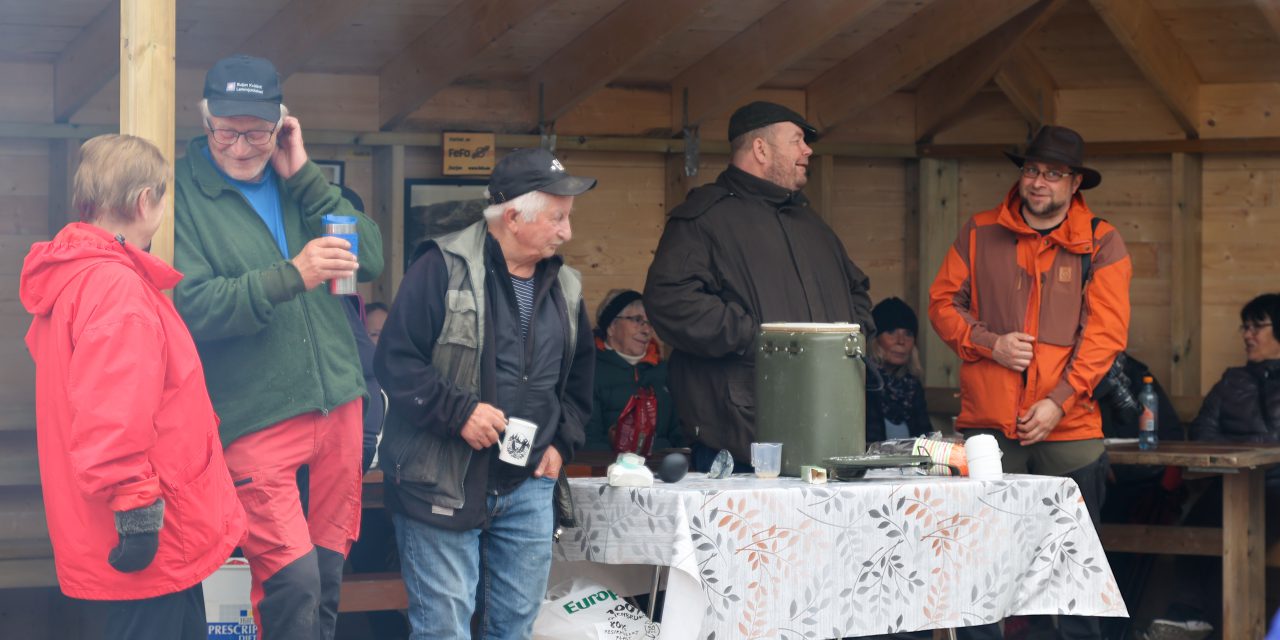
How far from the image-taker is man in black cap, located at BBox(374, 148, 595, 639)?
143 inches

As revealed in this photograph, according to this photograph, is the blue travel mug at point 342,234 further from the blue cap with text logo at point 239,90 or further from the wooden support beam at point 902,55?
the wooden support beam at point 902,55

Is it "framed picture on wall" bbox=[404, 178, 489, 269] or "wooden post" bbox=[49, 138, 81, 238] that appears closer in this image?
"wooden post" bbox=[49, 138, 81, 238]

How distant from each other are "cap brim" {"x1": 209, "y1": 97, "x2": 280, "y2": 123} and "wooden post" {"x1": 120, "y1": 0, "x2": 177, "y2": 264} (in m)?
0.13

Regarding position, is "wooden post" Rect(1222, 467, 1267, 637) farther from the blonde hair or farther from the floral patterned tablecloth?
the blonde hair

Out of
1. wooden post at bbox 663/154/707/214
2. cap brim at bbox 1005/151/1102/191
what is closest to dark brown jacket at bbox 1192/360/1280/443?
cap brim at bbox 1005/151/1102/191

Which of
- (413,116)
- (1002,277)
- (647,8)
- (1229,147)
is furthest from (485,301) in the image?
(1229,147)

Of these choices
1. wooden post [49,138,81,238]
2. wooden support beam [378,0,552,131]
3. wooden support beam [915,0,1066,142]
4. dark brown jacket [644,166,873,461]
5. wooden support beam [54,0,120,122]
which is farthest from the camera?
wooden support beam [915,0,1066,142]

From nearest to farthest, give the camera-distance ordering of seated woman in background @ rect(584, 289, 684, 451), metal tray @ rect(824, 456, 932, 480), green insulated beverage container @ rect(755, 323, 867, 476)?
metal tray @ rect(824, 456, 932, 480) → green insulated beverage container @ rect(755, 323, 867, 476) → seated woman in background @ rect(584, 289, 684, 451)

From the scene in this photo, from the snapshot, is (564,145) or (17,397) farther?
(564,145)

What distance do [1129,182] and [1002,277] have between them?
116 inches

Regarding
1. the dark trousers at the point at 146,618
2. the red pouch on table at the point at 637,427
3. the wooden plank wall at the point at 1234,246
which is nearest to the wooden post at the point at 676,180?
the red pouch on table at the point at 637,427

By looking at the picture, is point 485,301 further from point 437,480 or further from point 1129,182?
point 1129,182

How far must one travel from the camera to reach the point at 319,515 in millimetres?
3561

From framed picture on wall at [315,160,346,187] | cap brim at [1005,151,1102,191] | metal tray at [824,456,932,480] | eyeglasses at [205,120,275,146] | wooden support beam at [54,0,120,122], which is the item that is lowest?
metal tray at [824,456,932,480]
